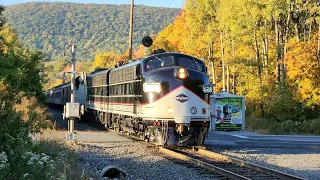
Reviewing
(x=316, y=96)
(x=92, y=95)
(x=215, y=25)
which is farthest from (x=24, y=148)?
(x=215, y=25)

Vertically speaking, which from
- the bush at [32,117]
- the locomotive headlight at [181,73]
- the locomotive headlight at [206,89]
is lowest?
the bush at [32,117]

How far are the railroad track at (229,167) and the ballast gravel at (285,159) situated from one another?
31.3 inches

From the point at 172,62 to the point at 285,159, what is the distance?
5041mm

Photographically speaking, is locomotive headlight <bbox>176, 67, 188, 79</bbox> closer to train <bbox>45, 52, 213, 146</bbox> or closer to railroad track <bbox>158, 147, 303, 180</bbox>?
train <bbox>45, 52, 213, 146</bbox>

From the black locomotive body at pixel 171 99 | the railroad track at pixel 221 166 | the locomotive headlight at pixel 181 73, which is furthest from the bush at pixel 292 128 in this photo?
the locomotive headlight at pixel 181 73

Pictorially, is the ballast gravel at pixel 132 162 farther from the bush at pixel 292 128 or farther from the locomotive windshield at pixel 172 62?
the bush at pixel 292 128

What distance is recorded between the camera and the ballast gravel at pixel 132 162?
1065 centimetres

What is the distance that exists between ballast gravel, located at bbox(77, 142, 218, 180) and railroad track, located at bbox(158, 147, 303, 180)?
512 mm

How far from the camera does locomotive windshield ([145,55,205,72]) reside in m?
15.5

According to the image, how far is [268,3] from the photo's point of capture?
33750mm

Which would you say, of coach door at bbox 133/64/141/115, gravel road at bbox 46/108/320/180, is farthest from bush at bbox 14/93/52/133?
coach door at bbox 133/64/141/115

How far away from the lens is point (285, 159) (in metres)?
14.1

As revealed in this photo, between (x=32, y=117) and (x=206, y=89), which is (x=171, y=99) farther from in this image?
(x=32, y=117)

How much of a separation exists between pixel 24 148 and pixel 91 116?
75.5ft
